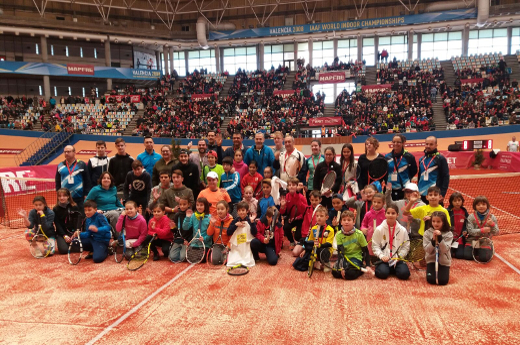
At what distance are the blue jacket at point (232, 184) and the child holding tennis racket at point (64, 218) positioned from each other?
3.16 m

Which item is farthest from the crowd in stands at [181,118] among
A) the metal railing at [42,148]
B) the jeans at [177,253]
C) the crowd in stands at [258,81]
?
the jeans at [177,253]

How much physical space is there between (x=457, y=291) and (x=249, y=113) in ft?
96.9

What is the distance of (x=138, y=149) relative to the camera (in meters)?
28.0

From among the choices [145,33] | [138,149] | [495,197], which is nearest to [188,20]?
[145,33]

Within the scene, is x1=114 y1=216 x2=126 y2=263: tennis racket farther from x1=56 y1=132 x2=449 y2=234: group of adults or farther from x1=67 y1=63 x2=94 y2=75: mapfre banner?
x1=67 y1=63 x2=94 y2=75: mapfre banner

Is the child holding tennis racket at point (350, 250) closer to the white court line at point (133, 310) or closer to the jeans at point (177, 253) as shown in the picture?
the white court line at point (133, 310)

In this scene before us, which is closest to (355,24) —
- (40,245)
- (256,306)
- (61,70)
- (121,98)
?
(121,98)

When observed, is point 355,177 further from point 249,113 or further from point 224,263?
point 249,113

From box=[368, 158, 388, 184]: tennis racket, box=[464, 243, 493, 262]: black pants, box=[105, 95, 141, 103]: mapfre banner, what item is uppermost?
box=[105, 95, 141, 103]: mapfre banner

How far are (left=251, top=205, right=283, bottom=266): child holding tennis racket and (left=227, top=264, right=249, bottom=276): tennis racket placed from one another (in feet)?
1.63

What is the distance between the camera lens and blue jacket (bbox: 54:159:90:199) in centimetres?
804

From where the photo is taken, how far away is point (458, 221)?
7.07 meters

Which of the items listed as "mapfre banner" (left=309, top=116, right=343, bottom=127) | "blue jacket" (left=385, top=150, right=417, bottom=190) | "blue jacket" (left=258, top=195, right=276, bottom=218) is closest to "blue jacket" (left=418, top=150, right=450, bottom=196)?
"blue jacket" (left=385, top=150, right=417, bottom=190)

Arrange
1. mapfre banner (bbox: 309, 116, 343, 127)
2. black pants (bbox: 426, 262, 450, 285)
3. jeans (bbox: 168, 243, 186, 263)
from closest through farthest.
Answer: black pants (bbox: 426, 262, 450, 285), jeans (bbox: 168, 243, 186, 263), mapfre banner (bbox: 309, 116, 343, 127)
